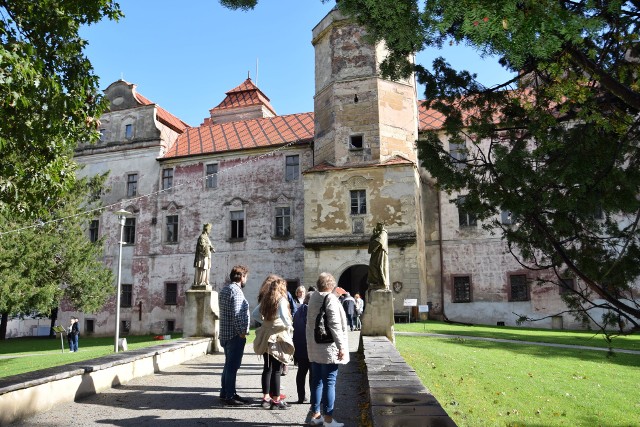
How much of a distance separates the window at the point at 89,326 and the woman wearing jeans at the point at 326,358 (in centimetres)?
2894

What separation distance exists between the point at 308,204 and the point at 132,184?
43.5 feet

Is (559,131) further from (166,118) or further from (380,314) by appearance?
(166,118)

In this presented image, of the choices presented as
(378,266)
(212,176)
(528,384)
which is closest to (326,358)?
(528,384)

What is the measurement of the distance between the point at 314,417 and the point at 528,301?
2291cm

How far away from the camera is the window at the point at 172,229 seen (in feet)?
99.6

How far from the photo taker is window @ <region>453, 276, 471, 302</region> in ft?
85.7

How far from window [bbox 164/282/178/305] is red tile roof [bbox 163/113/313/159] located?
7.97 meters

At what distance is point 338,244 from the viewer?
23781 mm

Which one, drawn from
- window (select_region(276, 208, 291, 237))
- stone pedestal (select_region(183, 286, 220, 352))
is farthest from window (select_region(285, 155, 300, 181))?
stone pedestal (select_region(183, 286, 220, 352))

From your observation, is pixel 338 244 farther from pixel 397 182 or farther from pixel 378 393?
pixel 378 393

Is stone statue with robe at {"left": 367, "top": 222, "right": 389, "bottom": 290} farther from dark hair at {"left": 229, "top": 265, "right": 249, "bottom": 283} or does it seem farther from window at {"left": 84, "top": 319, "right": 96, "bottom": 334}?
window at {"left": 84, "top": 319, "right": 96, "bottom": 334}

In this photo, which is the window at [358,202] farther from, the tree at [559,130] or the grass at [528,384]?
the tree at [559,130]

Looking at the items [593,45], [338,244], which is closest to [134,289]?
[338,244]

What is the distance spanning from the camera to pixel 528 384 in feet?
28.3
